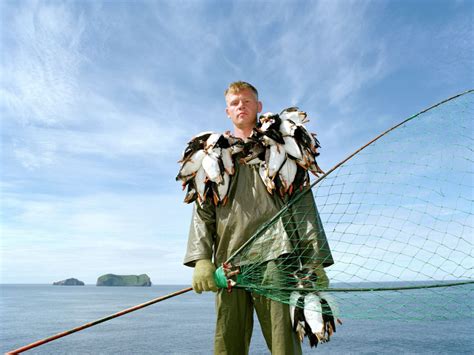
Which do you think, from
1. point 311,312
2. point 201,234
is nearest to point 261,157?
point 201,234

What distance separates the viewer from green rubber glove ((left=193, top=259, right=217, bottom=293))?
10.0 feet

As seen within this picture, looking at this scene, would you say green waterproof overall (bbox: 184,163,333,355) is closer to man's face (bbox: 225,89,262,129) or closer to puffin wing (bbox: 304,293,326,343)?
puffin wing (bbox: 304,293,326,343)

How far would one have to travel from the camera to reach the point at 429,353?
129 ft

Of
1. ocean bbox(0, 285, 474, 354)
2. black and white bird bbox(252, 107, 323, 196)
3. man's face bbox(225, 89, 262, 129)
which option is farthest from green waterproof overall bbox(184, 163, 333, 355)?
ocean bbox(0, 285, 474, 354)

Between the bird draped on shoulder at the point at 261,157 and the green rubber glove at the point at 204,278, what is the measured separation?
548 mm

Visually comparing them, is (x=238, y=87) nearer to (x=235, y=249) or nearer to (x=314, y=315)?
(x=235, y=249)

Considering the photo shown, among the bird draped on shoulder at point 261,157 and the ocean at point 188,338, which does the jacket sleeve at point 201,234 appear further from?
the ocean at point 188,338

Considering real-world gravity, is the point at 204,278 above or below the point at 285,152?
below

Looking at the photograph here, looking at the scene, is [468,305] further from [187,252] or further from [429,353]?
[429,353]

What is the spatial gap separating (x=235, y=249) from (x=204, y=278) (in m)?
0.35

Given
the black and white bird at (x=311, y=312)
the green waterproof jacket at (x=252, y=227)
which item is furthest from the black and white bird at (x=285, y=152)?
the black and white bird at (x=311, y=312)

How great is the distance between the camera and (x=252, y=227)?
3236 mm

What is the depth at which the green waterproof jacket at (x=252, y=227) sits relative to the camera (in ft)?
10.3

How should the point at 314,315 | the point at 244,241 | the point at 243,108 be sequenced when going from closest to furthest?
1. the point at 314,315
2. the point at 244,241
3. the point at 243,108
